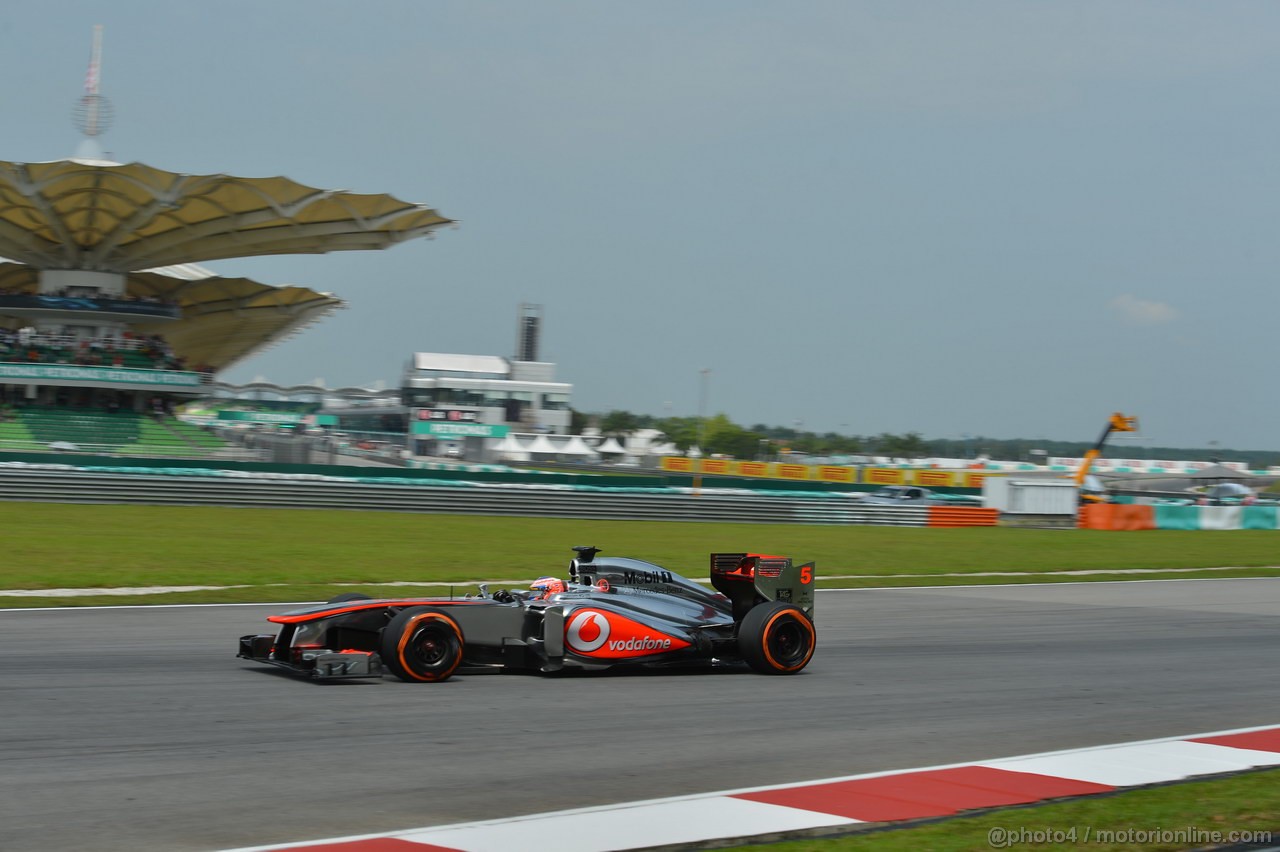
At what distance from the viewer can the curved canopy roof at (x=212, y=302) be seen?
6812 centimetres

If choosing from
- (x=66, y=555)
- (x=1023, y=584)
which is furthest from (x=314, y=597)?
(x=1023, y=584)

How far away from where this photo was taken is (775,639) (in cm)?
1123

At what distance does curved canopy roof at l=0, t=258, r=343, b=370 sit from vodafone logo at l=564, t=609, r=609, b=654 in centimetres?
5826

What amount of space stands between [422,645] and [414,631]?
16 cm

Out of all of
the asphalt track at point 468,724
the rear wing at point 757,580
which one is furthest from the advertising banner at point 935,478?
the rear wing at point 757,580

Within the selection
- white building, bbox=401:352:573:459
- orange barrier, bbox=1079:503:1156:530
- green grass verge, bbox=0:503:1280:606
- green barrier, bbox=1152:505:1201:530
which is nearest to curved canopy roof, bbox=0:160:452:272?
green grass verge, bbox=0:503:1280:606

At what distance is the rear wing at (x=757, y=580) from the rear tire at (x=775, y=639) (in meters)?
0.25

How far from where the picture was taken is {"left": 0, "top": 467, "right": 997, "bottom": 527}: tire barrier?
34875 millimetres

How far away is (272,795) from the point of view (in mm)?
6211

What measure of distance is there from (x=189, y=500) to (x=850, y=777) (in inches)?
1246

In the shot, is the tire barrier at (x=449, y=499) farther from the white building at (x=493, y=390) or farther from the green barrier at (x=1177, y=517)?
the white building at (x=493, y=390)

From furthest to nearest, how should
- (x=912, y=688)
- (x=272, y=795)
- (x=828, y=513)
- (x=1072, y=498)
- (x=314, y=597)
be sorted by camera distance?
(x=1072, y=498)
(x=828, y=513)
(x=314, y=597)
(x=912, y=688)
(x=272, y=795)

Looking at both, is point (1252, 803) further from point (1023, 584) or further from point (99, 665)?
point (1023, 584)

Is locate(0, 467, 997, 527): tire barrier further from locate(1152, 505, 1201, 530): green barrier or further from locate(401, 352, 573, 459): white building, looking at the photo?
locate(401, 352, 573, 459): white building
